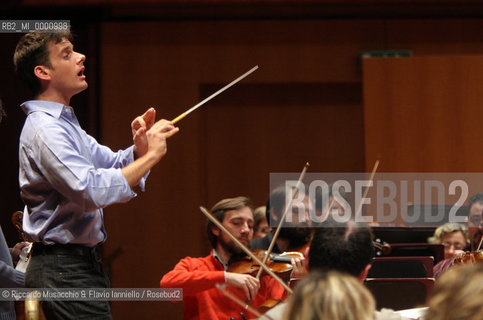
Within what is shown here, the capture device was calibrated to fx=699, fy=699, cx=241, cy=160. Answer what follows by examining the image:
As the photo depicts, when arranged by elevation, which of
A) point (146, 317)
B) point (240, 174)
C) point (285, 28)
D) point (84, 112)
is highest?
point (285, 28)

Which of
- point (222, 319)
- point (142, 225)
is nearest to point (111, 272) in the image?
point (142, 225)

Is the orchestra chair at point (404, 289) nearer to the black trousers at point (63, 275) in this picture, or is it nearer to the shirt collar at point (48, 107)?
the black trousers at point (63, 275)

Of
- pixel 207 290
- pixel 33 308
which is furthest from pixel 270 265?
pixel 33 308

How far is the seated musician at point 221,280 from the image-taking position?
2789 millimetres

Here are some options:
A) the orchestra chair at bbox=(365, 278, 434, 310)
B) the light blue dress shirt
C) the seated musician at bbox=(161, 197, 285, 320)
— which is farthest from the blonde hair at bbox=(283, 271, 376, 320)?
the seated musician at bbox=(161, 197, 285, 320)

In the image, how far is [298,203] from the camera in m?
3.40

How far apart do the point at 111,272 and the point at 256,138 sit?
165cm

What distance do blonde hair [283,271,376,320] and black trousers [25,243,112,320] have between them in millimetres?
947

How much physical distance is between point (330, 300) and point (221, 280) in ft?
5.22

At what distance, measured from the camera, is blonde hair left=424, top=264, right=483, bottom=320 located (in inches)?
48.4

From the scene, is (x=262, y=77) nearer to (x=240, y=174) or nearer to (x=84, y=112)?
(x=240, y=174)

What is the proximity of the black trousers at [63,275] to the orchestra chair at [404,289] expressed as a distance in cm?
101

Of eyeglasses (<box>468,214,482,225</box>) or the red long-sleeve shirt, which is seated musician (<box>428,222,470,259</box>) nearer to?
eyeglasses (<box>468,214,482,225</box>)

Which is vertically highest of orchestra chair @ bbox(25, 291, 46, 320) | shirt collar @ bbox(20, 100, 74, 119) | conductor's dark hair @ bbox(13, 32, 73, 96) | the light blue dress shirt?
conductor's dark hair @ bbox(13, 32, 73, 96)
